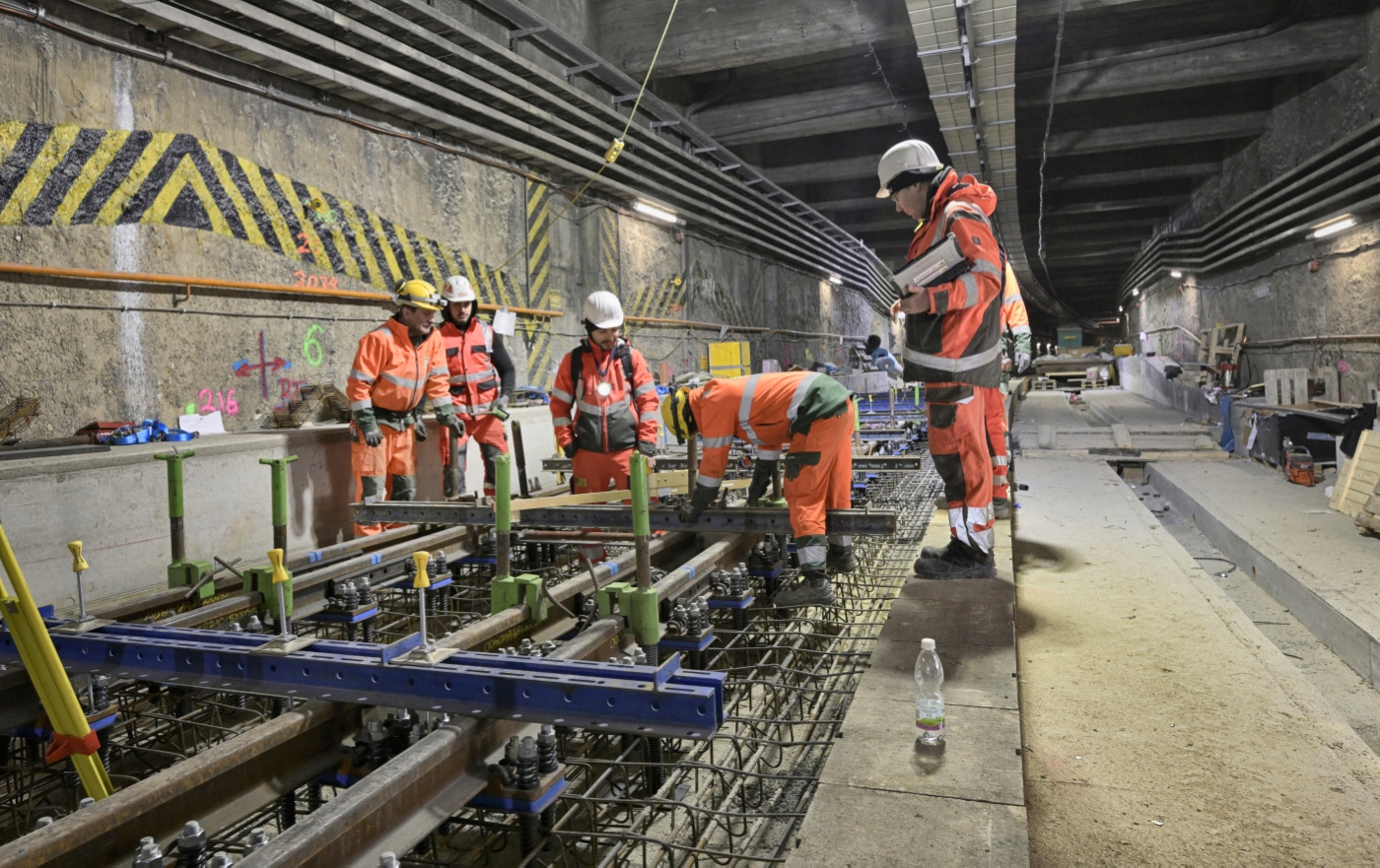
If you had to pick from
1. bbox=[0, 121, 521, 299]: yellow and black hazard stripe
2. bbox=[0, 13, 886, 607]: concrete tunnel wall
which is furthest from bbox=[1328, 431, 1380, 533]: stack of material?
bbox=[0, 121, 521, 299]: yellow and black hazard stripe

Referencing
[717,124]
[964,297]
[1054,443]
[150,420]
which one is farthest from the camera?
[717,124]

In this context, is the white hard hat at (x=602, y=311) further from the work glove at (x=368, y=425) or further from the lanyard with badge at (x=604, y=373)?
the work glove at (x=368, y=425)

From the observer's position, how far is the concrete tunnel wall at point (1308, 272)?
11.1 metres

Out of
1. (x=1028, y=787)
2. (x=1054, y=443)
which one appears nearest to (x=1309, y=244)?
(x=1054, y=443)

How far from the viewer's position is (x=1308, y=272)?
1269 centimetres

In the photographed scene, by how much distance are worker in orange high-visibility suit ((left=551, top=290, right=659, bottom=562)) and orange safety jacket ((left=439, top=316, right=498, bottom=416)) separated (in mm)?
1129

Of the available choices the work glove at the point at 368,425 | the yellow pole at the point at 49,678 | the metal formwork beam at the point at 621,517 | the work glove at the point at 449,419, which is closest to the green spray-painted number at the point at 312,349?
the work glove at the point at 449,419

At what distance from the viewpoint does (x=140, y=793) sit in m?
1.61

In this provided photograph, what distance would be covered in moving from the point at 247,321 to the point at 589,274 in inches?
194

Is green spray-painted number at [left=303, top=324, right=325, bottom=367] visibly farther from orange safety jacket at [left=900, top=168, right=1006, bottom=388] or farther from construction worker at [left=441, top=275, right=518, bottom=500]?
orange safety jacket at [left=900, top=168, right=1006, bottom=388]

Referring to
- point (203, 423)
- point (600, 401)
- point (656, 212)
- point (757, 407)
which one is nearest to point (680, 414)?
point (757, 407)

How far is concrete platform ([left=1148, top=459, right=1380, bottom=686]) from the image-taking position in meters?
3.98

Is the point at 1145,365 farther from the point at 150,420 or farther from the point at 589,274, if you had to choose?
the point at 150,420

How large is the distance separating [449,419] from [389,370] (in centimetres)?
59
